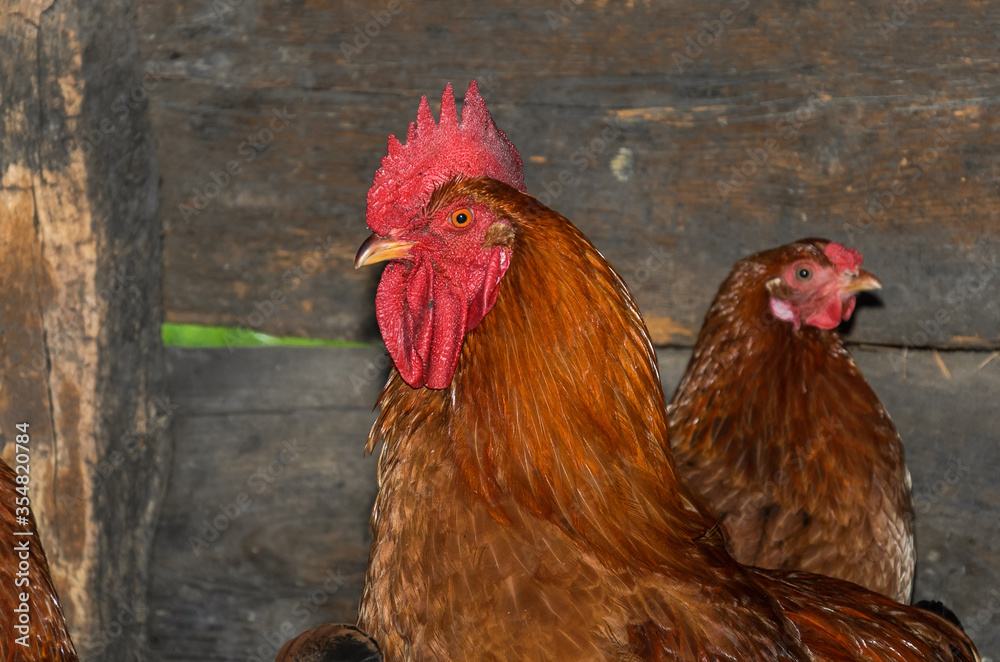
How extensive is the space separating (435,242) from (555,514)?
70cm

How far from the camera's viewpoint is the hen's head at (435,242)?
210 centimetres

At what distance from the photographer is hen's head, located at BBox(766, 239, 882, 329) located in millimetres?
3156

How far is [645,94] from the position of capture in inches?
133

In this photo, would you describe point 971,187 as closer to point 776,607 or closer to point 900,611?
point 900,611

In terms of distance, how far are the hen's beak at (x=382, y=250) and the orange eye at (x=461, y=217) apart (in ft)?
0.37

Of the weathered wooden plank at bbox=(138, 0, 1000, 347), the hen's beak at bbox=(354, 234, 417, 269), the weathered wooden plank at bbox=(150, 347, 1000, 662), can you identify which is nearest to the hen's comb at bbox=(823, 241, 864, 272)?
the weathered wooden plank at bbox=(138, 0, 1000, 347)

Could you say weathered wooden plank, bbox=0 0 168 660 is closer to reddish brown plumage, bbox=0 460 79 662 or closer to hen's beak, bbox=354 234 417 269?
reddish brown plumage, bbox=0 460 79 662

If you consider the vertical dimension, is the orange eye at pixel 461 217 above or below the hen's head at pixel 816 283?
above

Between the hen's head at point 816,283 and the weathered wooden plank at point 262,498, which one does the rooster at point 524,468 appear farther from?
the weathered wooden plank at point 262,498

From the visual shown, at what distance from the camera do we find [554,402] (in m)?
2.08

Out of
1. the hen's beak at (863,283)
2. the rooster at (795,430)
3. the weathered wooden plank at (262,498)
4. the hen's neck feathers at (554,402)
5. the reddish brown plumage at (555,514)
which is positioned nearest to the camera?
the reddish brown plumage at (555,514)

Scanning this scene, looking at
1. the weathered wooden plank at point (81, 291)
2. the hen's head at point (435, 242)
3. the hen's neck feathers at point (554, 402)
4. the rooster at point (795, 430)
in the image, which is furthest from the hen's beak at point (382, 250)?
the weathered wooden plank at point (81, 291)

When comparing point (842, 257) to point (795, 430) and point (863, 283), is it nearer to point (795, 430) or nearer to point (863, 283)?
point (863, 283)

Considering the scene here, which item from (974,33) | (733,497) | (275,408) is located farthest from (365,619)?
(974,33)
